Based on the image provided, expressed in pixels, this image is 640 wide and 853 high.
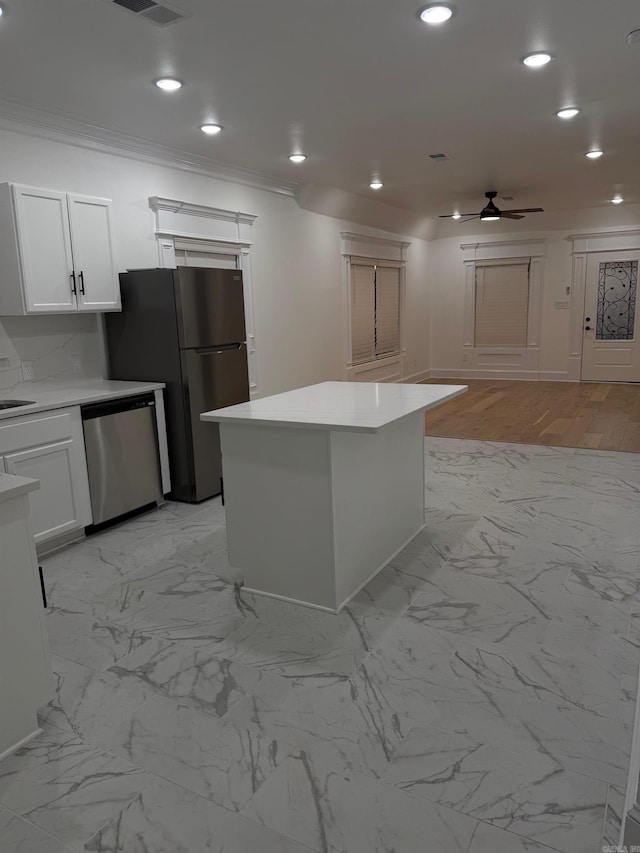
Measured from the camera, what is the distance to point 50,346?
4.12m

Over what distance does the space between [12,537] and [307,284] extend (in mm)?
5218

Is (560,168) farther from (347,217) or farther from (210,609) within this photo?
(210,609)

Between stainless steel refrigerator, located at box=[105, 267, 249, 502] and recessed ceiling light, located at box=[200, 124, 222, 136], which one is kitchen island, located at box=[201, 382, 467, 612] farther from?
recessed ceiling light, located at box=[200, 124, 222, 136]

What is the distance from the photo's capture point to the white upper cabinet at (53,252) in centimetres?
357

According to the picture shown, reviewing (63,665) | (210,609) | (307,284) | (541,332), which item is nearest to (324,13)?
(210,609)

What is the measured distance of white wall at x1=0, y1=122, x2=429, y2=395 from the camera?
13.2ft

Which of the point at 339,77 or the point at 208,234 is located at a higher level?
the point at 339,77

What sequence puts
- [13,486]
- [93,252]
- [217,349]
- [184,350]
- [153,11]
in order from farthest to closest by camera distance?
[217,349] → [184,350] → [93,252] → [153,11] → [13,486]

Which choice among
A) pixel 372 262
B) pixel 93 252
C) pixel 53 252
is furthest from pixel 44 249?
pixel 372 262

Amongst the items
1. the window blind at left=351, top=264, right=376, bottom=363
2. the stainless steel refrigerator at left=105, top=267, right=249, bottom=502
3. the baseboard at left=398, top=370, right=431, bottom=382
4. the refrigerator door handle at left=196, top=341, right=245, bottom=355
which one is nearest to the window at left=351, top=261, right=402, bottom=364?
the window blind at left=351, top=264, right=376, bottom=363

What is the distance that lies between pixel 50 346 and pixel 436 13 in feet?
9.78

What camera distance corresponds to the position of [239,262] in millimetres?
5672

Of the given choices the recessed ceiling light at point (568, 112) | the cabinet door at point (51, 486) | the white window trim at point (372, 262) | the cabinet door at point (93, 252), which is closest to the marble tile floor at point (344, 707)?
the cabinet door at point (51, 486)

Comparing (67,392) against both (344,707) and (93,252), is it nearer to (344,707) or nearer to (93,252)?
(93,252)
